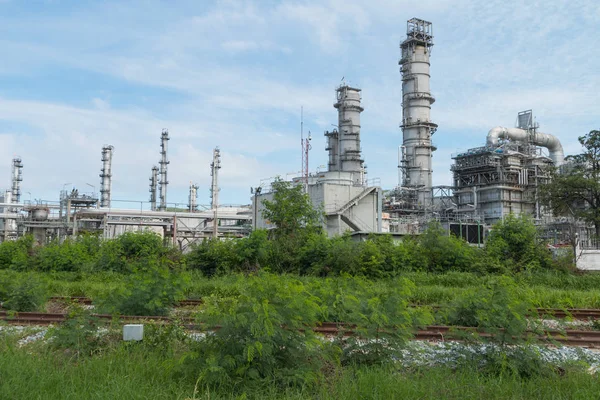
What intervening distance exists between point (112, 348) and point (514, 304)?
573 cm

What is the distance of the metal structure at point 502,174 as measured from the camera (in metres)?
53.5

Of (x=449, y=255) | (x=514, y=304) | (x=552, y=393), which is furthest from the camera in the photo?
(x=449, y=255)

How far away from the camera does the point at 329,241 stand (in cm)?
2102

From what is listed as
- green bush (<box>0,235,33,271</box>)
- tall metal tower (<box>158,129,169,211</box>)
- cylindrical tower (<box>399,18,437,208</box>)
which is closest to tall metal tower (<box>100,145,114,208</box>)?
tall metal tower (<box>158,129,169,211</box>)

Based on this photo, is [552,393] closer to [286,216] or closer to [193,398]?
[193,398]

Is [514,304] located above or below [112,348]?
above

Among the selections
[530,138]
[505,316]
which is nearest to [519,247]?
[505,316]

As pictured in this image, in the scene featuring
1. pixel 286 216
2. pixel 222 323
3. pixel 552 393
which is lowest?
pixel 552 393

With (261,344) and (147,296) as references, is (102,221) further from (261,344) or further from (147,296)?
(261,344)

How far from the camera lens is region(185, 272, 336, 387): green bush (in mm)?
5434

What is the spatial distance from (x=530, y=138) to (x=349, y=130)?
21.3 metres

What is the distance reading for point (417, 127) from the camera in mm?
57875

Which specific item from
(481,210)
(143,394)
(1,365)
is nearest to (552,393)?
(143,394)

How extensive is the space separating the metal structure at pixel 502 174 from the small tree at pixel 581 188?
51.0 feet
